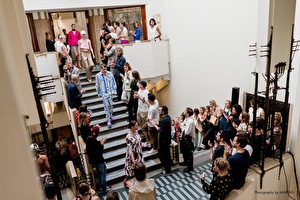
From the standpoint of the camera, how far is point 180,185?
6156 mm

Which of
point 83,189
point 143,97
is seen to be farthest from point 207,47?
point 83,189

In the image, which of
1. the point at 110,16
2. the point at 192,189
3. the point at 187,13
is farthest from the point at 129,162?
the point at 110,16

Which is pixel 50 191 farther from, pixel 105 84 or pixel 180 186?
pixel 105 84

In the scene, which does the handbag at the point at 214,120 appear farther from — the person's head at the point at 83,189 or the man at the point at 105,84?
the person's head at the point at 83,189

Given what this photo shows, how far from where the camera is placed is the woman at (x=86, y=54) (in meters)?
9.17

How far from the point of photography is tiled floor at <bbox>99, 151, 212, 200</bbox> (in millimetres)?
5785

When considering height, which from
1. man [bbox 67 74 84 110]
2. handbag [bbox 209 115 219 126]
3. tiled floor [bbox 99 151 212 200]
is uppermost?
man [bbox 67 74 84 110]

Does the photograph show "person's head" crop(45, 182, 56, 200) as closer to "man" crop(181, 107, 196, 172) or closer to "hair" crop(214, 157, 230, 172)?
"hair" crop(214, 157, 230, 172)

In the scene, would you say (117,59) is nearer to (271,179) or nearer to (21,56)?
(271,179)

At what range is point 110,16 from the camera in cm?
1264

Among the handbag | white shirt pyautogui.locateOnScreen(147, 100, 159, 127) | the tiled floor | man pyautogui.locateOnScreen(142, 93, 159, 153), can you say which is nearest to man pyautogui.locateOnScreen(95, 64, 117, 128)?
man pyautogui.locateOnScreen(142, 93, 159, 153)

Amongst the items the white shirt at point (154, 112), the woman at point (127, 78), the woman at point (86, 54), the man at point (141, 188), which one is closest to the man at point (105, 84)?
the woman at point (127, 78)

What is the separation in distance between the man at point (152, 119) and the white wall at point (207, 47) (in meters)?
2.76

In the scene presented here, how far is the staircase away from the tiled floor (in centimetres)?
49
